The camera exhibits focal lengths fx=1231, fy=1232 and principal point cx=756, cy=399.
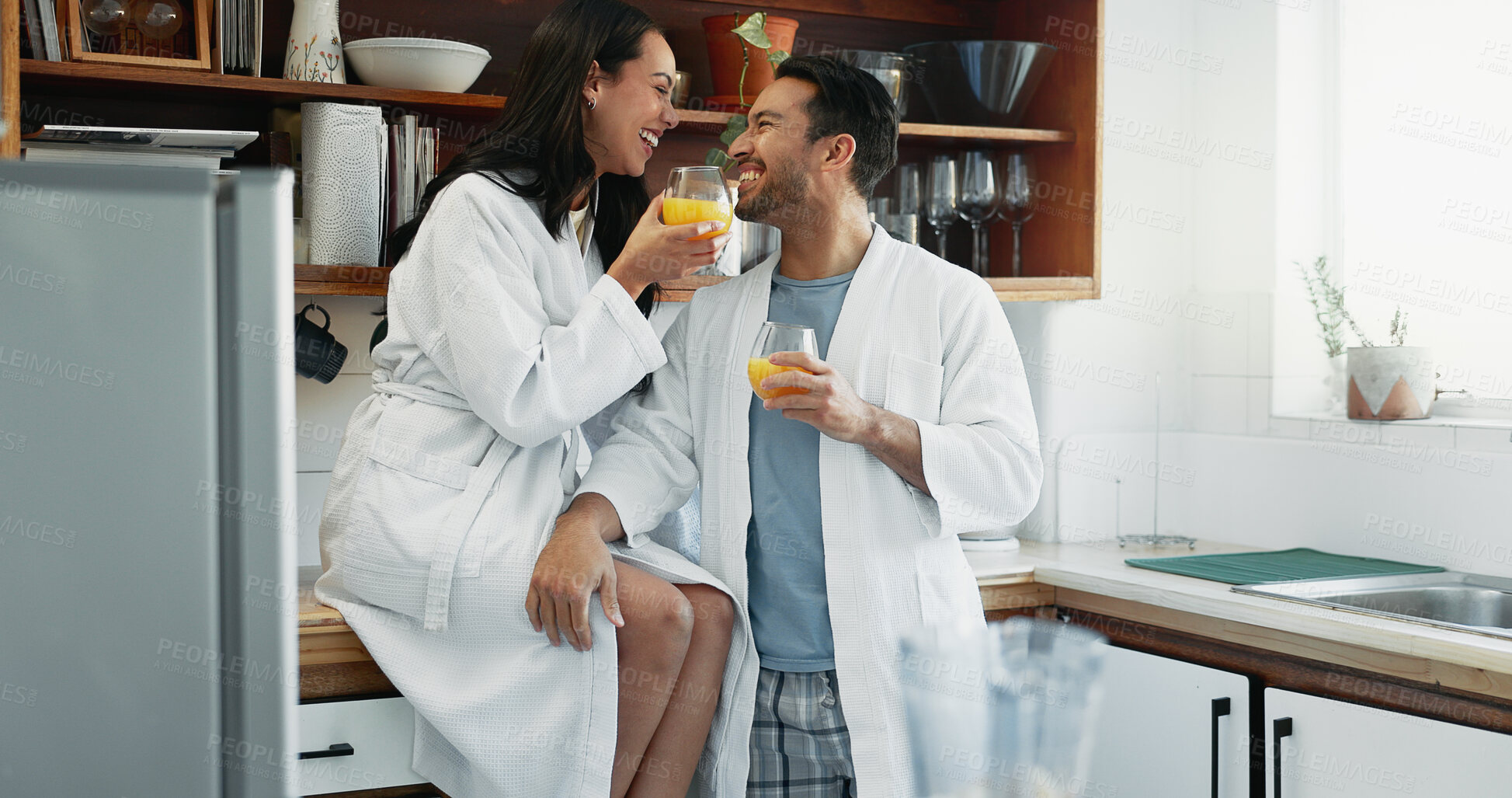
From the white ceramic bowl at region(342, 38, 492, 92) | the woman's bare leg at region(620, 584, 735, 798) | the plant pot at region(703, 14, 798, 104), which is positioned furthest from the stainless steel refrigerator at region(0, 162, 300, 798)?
the plant pot at region(703, 14, 798, 104)

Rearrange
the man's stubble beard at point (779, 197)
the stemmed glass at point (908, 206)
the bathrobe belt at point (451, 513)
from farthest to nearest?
the stemmed glass at point (908, 206), the man's stubble beard at point (779, 197), the bathrobe belt at point (451, 513)

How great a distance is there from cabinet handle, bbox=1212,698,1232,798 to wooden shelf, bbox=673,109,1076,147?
3.79 ft

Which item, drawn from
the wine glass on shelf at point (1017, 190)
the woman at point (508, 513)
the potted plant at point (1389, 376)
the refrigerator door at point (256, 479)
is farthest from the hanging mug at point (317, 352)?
the potted plant at point (1389, 376)

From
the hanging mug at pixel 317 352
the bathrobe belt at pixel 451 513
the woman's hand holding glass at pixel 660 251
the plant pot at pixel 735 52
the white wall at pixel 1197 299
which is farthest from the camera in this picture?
the white wall at pixel 1197 299

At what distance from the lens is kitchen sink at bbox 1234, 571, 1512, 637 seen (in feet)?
6.86

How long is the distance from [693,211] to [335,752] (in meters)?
0.91

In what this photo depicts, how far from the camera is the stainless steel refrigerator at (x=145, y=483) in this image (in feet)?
1.87

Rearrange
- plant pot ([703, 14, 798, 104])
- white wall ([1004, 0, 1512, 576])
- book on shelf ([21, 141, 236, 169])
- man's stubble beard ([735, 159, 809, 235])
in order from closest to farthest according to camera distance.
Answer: book on shelf ([21, 141, 236, 169]) < man's stubble beard ([735, 159, 809, 235]) < plant pot ([703, 14, 798, 104]) < white wall ([1004, 0, 1512, 576])

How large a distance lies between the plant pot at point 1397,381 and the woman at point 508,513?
1401mm

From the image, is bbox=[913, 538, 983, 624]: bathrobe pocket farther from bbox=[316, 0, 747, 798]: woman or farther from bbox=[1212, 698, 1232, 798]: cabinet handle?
bbox=[1212, 698, 1232, 798]: cabinet handle

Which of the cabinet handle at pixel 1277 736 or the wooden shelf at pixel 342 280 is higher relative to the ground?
the wooden shelf at pixel 342 280

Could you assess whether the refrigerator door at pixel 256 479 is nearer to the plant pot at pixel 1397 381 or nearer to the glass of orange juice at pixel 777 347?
the glass of orange juice at pixel 777 347

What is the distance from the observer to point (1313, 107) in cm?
264

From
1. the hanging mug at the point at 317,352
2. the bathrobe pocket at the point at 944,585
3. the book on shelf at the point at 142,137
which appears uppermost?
the book on shelf at the point at 142,137
